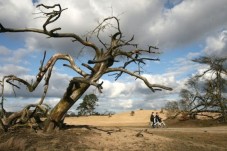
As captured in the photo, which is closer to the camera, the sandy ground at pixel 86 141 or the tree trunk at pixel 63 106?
the sandy ground at pixel 86 141

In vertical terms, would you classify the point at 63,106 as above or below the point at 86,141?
above

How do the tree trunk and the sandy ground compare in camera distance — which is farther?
the tree trunk

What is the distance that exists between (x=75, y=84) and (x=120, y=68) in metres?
1.94

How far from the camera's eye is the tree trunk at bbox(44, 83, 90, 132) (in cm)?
1376

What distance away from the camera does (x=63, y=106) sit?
13781mm

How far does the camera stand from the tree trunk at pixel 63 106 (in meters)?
13.8

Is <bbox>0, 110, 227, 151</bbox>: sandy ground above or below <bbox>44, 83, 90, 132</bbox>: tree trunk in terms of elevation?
below

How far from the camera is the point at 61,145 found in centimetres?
1191

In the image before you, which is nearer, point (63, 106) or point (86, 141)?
point (86, 141)

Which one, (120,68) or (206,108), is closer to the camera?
(120,68)

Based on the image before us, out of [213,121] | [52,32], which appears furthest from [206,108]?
[52,32]

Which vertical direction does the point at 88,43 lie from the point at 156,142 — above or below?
above

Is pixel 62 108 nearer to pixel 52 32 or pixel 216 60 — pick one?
pixel 52 32

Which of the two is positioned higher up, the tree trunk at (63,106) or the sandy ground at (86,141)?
the tree trunk at (63,106)
